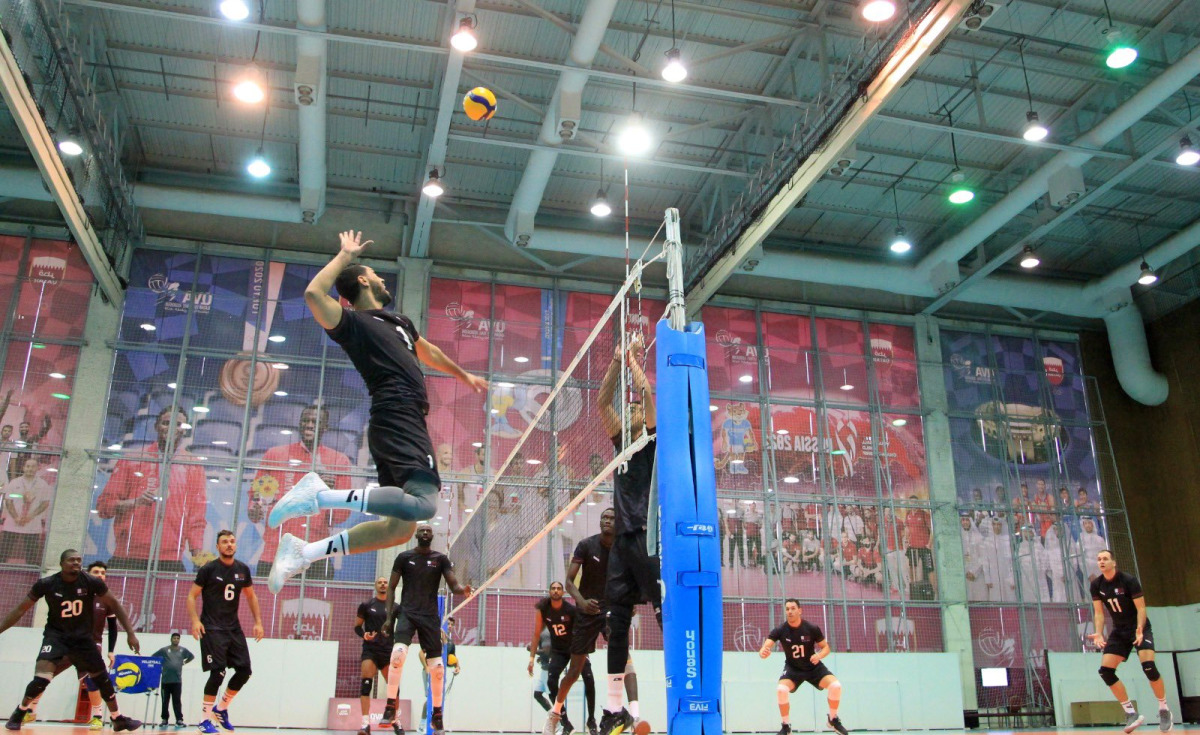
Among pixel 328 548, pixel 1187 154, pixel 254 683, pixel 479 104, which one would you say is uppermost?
pixel 1187 154

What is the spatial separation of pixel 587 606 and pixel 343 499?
13.9 ft

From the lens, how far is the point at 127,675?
1482 centimetres

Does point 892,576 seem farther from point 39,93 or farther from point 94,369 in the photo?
point 39,93

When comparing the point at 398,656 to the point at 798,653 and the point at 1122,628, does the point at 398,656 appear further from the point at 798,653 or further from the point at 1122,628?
the point at 1122,628

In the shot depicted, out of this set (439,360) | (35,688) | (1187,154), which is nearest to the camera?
(439,360)

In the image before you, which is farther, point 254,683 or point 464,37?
point 254,683

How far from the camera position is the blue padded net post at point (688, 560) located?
5.29m

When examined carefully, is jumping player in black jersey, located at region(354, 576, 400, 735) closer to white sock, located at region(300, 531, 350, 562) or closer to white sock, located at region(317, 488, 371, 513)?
white sock, located at region(300, 531, 350, 562)

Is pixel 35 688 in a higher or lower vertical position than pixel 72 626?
lower

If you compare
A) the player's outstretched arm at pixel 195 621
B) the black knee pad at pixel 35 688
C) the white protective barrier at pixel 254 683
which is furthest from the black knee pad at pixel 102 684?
the white protective barrier at pixel 254 683

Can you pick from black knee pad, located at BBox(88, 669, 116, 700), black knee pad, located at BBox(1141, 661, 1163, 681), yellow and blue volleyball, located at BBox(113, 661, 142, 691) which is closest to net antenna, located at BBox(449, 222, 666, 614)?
black knee pad, located at BBox(88, 669, 116, 700)

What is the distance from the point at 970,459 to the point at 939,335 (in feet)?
11.3

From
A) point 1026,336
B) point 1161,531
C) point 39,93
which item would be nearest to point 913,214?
point 1026,336

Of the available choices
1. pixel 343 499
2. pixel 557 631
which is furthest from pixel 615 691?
pixel 557 631
